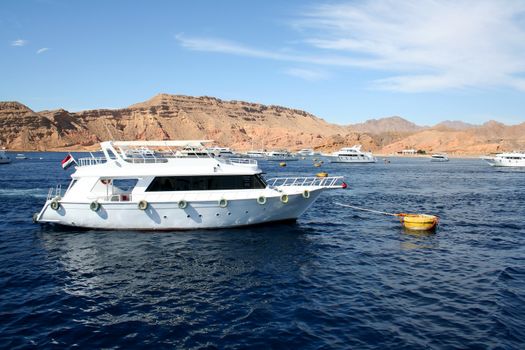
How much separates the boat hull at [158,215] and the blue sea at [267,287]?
0.58 m

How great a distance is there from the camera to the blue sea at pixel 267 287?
42.2 ft

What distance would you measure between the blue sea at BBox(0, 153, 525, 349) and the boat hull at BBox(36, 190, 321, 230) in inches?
23.0

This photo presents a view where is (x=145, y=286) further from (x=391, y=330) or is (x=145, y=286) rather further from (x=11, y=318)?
(x=391, y=330)

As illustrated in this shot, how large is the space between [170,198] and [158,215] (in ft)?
4.11

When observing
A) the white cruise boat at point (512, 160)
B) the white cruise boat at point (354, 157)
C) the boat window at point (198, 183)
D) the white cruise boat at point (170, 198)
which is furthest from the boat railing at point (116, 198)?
the white cruise boat at point (512, 160)

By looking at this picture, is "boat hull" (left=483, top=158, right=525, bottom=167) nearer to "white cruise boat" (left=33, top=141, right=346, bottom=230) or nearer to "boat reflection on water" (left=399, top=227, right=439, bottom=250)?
"boat reflection on water" (left=399, top=227, right=439, bottom=250)

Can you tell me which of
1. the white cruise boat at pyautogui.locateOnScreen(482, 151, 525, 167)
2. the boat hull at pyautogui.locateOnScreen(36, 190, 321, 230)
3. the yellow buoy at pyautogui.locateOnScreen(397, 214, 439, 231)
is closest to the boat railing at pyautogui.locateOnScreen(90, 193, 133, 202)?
the boat hull at pyautogui.locateOnScreen(36, 190, 321, 230)

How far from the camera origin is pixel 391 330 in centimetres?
1314

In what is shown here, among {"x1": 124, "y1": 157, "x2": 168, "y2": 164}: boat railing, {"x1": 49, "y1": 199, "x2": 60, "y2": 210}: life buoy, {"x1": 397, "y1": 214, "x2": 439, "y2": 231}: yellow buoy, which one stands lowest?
{"x1": 397, "y1": 214, "x2": 439, "y2": 231}: yellow buoy

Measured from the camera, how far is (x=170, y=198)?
Result: 80.9 ft

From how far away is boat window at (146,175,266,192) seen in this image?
25.1 m

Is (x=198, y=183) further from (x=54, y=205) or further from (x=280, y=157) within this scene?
(x=280, y=157)

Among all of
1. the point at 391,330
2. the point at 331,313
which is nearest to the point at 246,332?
the point at 331,313

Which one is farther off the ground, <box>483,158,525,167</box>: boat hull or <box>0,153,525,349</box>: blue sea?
<box>483,158,525,167</box>: boat hull
